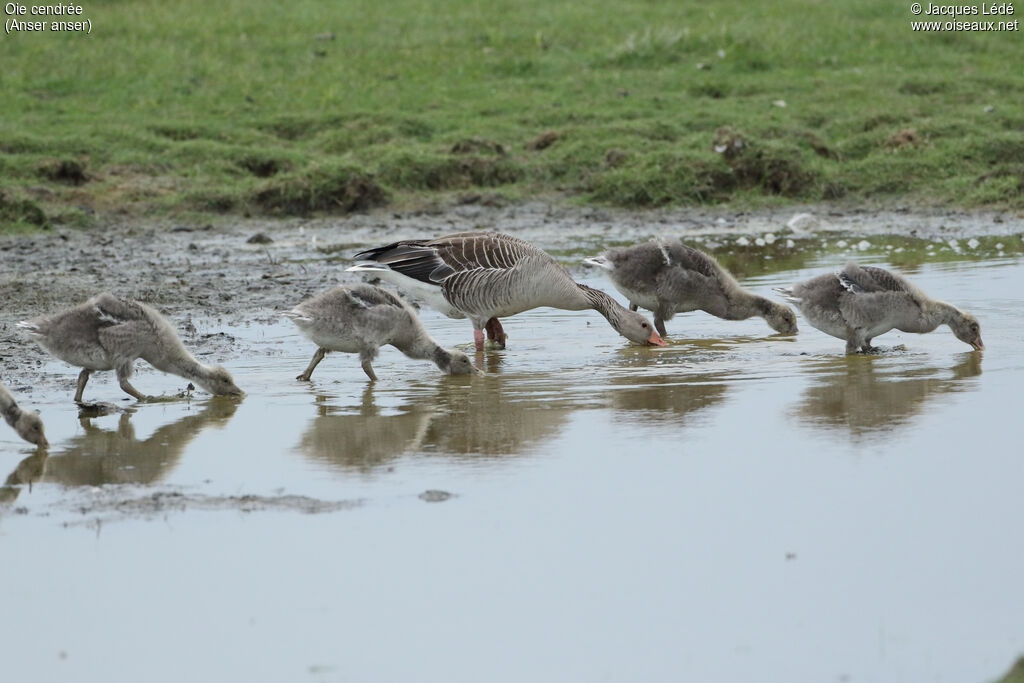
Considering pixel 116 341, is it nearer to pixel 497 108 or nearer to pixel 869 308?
pixel 869 308

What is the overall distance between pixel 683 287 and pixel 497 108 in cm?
1076

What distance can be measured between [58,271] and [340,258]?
9.59ft

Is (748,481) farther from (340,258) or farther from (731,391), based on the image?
(340,258)

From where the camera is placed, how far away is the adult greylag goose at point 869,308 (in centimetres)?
973

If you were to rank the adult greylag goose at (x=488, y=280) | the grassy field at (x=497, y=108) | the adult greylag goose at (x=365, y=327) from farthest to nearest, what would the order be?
1. the grassy field at (x=497, y=108)
2. the adult greylag goose at (x=488, y=280)
3. the adult greylag goose at (x=365, y=327)

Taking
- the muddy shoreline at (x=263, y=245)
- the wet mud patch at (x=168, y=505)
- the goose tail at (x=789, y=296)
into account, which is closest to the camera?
the wet mud patch at (x=168, y=505)

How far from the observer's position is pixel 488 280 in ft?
35.3

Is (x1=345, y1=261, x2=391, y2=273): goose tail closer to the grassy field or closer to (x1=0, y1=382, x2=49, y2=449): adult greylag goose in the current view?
(x1=0, y1=382, x2=49, y2=449): adult greylag goose

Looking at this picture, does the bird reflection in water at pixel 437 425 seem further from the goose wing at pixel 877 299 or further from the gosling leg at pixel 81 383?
the goose wing at pixel 877 299

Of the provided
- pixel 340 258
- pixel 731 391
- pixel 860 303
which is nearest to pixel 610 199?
pixel 340 258

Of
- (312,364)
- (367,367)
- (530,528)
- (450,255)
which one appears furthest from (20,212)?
(530,528)

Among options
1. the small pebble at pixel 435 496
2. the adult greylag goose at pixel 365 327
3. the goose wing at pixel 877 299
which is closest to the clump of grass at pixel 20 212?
the adult greylag goose at pixel 365 327

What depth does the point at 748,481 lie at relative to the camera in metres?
6.33

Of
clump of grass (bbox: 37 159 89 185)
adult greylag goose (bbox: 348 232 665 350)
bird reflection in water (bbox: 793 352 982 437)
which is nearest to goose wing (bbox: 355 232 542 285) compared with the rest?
adult greylag goose (bbox: 348 232 665 350)
